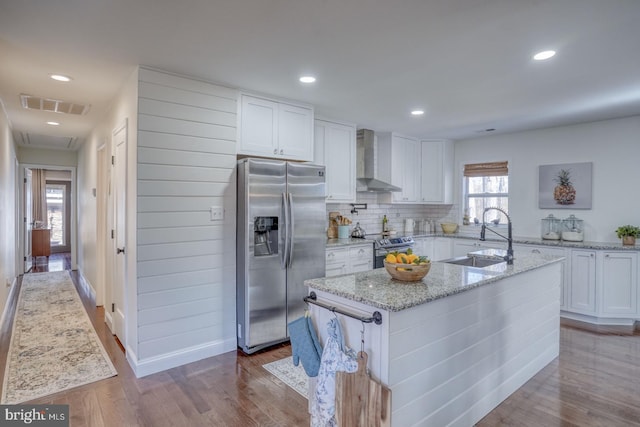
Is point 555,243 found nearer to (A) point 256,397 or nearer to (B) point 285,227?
(B) point 285,227

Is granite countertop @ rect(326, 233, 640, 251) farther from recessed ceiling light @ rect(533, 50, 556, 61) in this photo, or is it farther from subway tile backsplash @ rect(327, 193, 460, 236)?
recessed ceiling light @ rect(533, 50, 556, 61)

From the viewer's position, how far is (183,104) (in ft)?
9.87

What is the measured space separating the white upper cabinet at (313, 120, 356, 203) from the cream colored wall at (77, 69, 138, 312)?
6.76ft

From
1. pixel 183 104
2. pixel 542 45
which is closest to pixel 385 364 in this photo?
pixel 542 45

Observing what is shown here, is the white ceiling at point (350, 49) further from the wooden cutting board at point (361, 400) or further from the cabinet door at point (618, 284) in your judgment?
the wooden cutting board at point (361, 400)

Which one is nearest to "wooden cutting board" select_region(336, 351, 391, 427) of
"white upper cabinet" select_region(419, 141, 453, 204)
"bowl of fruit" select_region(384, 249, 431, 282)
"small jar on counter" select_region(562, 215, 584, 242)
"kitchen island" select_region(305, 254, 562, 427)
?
"kitchen island" select_region(305, 254, 562, 427)

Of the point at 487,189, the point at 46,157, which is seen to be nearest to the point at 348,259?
the point at 487,189

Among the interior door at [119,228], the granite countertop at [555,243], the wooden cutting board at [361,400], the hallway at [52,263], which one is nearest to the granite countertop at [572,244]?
the granite countertop at [555,243]

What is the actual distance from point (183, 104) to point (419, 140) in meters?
3.93

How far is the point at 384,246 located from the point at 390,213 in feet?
4.63

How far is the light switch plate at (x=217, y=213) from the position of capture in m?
3.19

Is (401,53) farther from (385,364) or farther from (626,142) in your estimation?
(626,142)

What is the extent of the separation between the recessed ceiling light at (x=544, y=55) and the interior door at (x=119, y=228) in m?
3.37

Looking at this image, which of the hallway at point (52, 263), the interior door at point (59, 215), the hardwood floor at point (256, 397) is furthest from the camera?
the interior door at point (59, 215)
